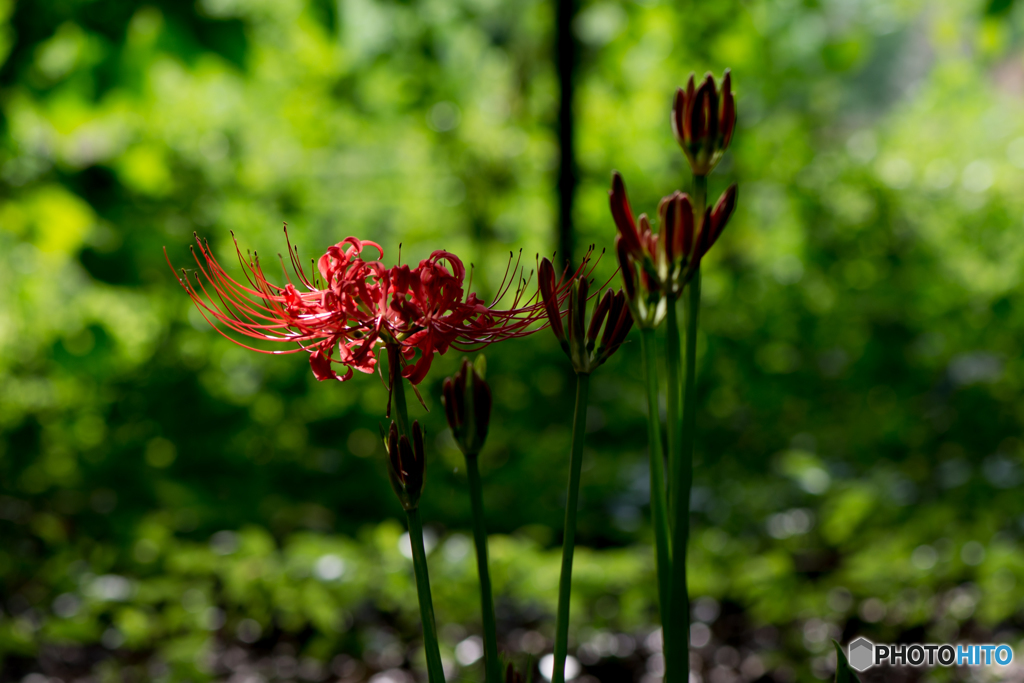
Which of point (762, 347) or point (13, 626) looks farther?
point (762, 347)

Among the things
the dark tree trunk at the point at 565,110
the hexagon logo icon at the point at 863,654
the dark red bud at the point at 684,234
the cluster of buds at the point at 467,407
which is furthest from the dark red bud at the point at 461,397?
the dark tree trunk at the point at 565,110

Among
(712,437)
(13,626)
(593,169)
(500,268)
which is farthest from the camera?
(500,268)

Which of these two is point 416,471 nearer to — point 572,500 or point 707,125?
point 572,500

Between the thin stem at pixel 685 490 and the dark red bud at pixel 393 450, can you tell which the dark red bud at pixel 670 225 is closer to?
the thin stem at pixel 685 490

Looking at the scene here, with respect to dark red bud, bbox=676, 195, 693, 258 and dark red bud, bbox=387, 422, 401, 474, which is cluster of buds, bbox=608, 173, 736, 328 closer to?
dark red bud, bbox=676, 195, 693, 258

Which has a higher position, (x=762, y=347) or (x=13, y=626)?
(x=762, y=347)

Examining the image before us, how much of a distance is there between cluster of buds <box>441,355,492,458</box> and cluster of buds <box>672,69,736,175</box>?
5.2 inches

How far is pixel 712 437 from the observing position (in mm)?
1546

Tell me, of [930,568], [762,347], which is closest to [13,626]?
[930,568]

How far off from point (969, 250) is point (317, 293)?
166 centimetres

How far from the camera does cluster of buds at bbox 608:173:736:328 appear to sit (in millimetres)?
297

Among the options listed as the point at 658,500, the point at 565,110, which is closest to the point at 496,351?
the point at 565,110

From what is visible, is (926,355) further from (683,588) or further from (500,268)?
(683,588)

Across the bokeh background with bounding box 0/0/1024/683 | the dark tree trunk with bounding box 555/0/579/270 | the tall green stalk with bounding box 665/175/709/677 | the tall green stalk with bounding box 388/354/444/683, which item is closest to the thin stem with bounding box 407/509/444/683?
the tall green stalk with bounding box 388/354/444/683
